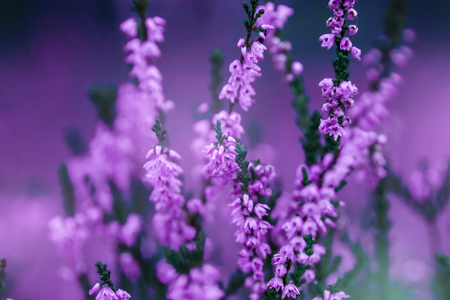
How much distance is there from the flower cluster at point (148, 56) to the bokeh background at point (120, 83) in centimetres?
22

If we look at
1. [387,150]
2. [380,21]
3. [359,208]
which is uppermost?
[380,21]

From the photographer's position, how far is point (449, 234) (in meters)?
1.65

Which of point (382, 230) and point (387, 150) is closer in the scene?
point (382, 230)

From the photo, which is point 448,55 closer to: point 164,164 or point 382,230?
point 382,230

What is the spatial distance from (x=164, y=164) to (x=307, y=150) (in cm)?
50

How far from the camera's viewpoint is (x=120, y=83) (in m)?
1.48

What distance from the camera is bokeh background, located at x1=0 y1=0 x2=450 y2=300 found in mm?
1418

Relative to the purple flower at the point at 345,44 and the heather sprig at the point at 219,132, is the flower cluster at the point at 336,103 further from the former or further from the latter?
the heather sprig at the point at 219,132

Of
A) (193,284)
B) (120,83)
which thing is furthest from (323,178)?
(120,83)

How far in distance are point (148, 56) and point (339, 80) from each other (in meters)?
0.76

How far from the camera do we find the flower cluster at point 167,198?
991 millimetres

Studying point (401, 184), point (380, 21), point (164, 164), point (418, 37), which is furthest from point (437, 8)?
point (164, 164)

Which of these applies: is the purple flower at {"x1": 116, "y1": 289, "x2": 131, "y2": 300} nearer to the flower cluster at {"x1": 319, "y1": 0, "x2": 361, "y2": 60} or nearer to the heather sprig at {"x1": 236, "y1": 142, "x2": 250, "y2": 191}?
the heather sprig at {"x1": 236, "y1": 142, "x2": 250, "y2": 191}

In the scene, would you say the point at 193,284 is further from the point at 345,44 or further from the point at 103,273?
the point at 345,44
